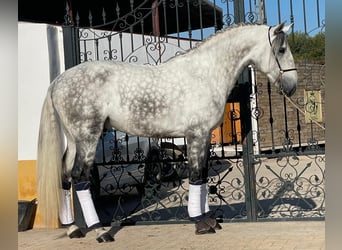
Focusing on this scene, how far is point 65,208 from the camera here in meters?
5.32

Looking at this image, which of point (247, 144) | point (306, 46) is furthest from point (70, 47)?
point (306, 46)

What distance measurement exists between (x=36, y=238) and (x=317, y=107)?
12.7ft

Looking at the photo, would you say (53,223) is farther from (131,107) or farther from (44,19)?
(44,19)

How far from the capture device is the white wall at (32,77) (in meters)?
6.02

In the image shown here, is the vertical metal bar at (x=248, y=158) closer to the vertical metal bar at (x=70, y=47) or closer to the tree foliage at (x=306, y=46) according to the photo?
the tree foliage at (x=306, y=46)

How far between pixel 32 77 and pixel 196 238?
9.89 ft

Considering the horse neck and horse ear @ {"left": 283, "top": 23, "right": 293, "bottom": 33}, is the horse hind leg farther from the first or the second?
horse ear @ {"left": 283, "top": 23, "right": 293, "bottom": 33}

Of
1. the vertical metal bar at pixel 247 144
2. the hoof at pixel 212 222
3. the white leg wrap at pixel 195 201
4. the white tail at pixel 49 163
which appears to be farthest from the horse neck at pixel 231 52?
the white tail at pixel 49 163

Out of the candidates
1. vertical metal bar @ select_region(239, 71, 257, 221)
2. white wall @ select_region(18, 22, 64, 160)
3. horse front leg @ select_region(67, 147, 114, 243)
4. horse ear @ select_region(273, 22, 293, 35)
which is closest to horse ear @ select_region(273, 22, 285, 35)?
horse ear @ select_region(273, 22, 293, 35)

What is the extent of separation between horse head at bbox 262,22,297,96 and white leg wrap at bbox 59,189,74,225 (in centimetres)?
275

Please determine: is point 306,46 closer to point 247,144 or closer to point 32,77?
point 247,144

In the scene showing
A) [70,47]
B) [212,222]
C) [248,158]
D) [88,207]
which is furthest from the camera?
[70,47]

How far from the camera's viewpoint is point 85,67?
205 inches

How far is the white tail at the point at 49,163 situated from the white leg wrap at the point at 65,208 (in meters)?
0.10
